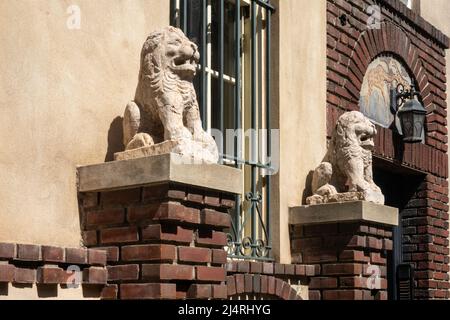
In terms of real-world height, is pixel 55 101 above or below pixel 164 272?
above

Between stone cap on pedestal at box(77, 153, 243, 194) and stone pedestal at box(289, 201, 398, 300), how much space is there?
1.75 m

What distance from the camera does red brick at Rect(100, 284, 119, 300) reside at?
489cm

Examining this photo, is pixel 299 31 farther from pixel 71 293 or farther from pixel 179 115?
pixel 71 293

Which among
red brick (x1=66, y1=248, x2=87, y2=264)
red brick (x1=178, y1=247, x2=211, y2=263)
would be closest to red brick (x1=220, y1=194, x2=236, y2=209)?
red brick (x1=178, y1=247, x2=211, y2=263)

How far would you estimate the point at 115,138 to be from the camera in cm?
528

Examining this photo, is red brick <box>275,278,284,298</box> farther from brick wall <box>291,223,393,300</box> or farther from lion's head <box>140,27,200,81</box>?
lion's head <box>140,27,200,81</box>

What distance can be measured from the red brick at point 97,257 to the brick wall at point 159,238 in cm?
4

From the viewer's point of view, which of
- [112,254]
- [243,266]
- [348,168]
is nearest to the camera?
[112,254]

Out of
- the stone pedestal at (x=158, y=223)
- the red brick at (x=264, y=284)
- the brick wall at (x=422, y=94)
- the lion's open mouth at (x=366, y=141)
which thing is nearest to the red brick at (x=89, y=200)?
the stone pedestal at (x=158, y=223)

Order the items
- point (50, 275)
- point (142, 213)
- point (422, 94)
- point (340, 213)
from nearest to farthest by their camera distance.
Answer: point (50, 275) < point (142, 213) < point (340, 213) < point (422, 94)

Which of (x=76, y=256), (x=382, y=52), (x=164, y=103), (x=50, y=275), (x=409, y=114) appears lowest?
(x=50, y=275)

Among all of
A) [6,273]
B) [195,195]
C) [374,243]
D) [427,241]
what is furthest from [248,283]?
[427,241]

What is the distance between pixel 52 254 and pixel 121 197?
1.73 feet

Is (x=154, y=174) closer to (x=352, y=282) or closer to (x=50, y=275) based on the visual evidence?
(x=50, y=275)
